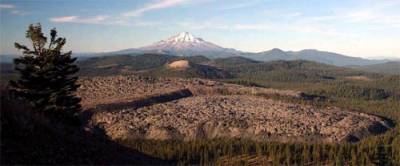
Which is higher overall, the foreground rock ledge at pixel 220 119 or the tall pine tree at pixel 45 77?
the tall pine tree at pixel 45 77

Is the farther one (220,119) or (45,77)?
(220,119)

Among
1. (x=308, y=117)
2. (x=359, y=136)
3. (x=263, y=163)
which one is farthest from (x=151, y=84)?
(x=263, y=163)

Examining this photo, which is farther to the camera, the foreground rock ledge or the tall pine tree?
the foreground rock ledge

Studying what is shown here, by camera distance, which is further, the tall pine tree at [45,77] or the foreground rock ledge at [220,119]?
the foreground rock ledge at [220,119]

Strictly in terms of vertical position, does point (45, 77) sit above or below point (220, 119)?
above

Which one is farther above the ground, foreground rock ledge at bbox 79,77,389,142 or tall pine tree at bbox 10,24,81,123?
tall pine tree at bbox 10,24,81,123
